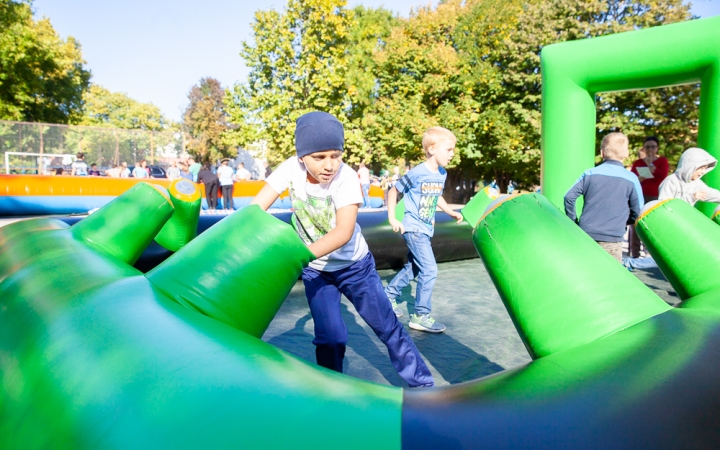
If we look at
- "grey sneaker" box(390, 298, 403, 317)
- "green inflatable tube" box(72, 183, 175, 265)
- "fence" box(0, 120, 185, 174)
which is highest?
"fence" box(0, 120, 185, 174)

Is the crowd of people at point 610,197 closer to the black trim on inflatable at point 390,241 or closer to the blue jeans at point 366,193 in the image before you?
the black trim on inflatable at point 390,241

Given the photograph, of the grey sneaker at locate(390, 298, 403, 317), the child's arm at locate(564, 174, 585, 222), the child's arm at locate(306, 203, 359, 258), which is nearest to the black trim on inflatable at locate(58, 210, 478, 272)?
the grey sneaker at locate(390, 298, 403, 317)

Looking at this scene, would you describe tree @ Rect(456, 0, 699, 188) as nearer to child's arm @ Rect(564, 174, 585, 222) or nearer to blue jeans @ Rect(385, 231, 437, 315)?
child's arm @ Rect(564, 174, 585, 222)

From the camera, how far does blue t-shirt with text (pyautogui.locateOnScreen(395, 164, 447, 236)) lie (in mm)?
3555

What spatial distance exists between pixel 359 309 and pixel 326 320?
19cm

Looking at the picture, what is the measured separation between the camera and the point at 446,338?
11.0 feet

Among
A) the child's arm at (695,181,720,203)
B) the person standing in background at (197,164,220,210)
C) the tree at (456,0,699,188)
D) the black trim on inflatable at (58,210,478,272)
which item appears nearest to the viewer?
the child's arm at (695,181,720,203)

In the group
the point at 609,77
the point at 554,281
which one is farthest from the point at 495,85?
the point at 554,281

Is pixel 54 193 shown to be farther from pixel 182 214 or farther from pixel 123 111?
pixel 123 111

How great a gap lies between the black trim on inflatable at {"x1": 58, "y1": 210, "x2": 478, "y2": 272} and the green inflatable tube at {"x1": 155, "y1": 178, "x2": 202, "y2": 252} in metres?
0.88

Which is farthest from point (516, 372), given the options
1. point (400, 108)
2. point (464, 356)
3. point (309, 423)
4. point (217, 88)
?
point (217, 88)

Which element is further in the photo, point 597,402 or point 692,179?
point 692,179

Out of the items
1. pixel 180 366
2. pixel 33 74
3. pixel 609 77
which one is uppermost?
pixel 33 74

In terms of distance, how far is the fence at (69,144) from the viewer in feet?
56.1
